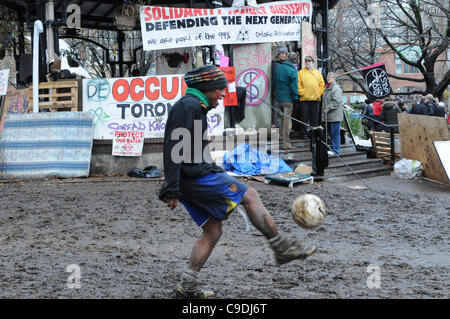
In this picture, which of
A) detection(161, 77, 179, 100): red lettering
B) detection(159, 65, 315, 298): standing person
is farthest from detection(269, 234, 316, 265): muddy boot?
detection(161, 77, 179, 100): red lettering

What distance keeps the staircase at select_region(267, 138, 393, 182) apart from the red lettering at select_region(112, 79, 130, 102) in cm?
343

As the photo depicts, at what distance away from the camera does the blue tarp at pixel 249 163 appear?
39.6 feet

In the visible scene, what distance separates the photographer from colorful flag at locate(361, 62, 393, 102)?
52.0ft

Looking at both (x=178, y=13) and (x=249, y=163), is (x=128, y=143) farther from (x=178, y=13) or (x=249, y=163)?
(x=178, y=13)

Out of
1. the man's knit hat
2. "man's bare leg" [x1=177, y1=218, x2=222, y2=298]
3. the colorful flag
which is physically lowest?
"man's bare leg" [x1=177, y1=218, x2=222, y2=298]

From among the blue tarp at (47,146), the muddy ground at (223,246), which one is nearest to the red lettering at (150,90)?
the blue tarp at (47,146)

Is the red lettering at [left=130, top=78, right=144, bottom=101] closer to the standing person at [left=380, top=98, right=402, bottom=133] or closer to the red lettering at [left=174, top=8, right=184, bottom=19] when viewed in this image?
the red lettering at [left=174, top=8, right=184, bottom=19]

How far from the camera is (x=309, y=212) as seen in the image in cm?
476

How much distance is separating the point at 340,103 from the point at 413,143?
74.4 inches

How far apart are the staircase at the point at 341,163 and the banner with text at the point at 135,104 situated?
1811 millimetres

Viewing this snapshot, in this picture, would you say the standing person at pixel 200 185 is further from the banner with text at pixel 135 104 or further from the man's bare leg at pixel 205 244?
the banner with text at pixel 135 104

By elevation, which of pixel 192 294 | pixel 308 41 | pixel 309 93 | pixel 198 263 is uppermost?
pixel 308 41

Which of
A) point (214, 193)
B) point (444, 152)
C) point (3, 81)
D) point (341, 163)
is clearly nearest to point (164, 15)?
point (3, 81)

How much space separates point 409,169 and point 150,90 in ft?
19.8
